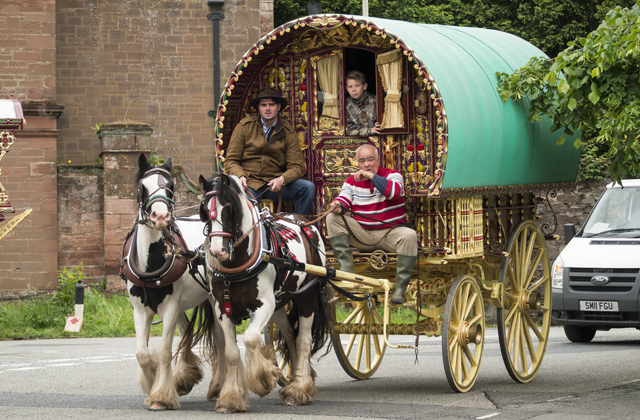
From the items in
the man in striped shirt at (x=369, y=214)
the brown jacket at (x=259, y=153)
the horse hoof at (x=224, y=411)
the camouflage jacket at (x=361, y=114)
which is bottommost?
the horse hoof at (x=224, y=411)

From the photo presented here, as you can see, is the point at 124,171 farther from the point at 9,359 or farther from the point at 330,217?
the point at 330,217

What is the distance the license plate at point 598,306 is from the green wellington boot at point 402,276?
4454 mm

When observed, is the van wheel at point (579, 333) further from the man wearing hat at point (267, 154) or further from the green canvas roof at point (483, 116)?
the man wearing hat at point (267, 154)

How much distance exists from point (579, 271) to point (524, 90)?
→ 3.75 meters

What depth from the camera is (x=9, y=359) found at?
13.1m

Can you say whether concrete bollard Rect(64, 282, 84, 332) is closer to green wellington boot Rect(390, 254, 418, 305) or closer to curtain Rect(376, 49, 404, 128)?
curtain Rect(376, 49, 404, 128)

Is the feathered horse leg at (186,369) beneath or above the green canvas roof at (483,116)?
beneath

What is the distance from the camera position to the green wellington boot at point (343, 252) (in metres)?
9.57

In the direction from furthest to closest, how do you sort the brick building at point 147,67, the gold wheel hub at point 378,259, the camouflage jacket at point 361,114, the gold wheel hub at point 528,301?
the brick building at point 147,67 < the gold wheel hub at point 528,301 < the camouflage jacket at point 361,114 < the gold wheel hub at point 378,259

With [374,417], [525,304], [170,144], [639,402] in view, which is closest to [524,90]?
[525,304]

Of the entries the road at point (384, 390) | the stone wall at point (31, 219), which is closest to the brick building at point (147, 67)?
the stone wall at point (31, 219)

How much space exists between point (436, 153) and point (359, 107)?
1005 millimetres

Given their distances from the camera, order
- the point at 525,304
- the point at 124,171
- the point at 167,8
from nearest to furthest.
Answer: the point at 525,304
the point at 124,171
the point at 167,8

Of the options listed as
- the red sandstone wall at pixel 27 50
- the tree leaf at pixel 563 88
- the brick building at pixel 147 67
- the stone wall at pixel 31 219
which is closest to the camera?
the tree leaf at pixel 563 88
